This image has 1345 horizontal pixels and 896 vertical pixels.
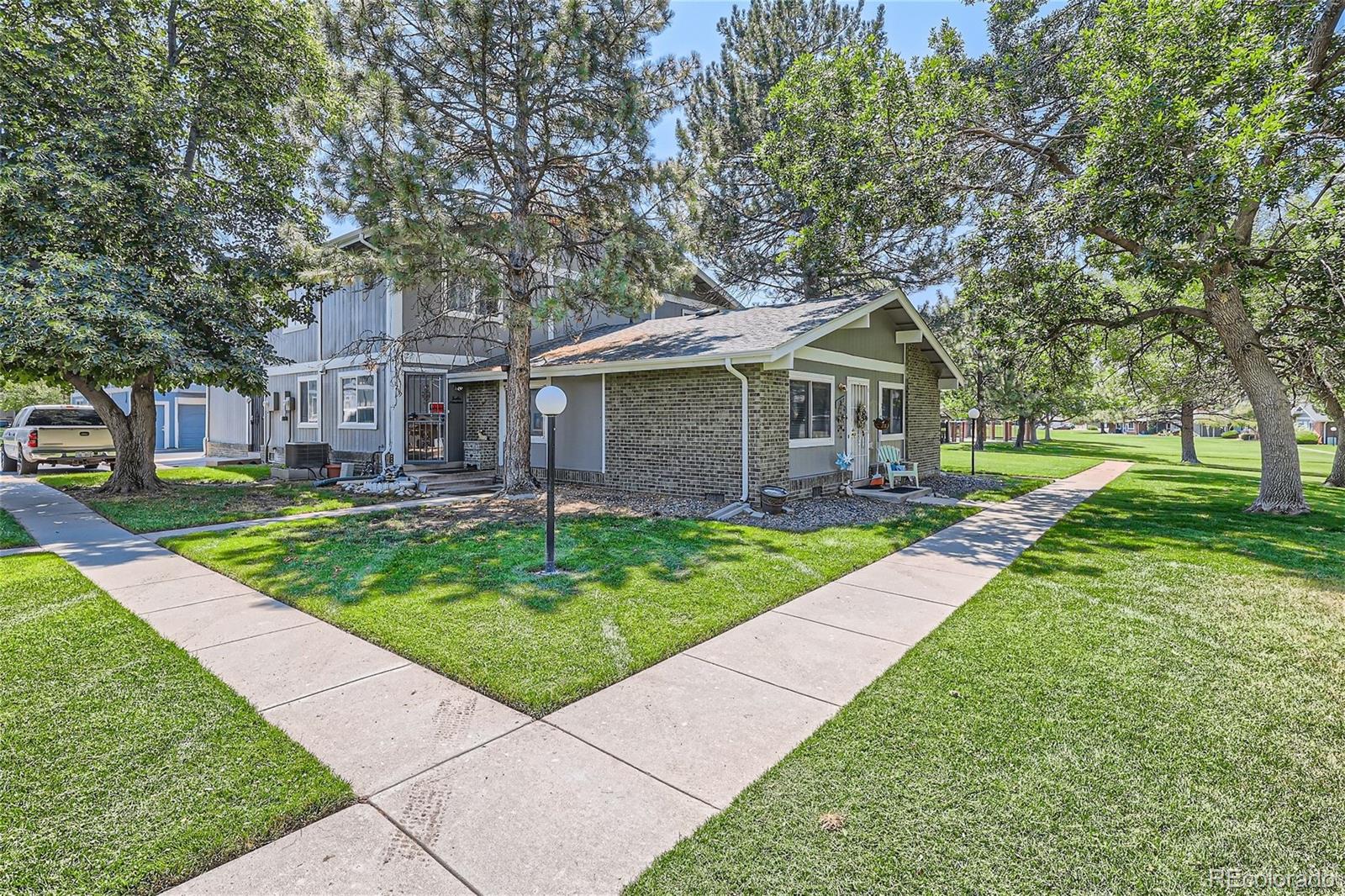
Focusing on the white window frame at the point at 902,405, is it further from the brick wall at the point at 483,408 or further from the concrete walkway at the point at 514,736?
the brick wall at the point at 483,408

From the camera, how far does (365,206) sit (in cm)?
944

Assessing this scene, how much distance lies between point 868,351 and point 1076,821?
1162 centimetres

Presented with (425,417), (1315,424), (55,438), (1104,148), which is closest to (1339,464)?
(1104,148)

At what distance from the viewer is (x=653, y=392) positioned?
38.7 feet

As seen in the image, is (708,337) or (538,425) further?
(538,425)

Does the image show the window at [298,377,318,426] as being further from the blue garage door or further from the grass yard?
the blue garage door

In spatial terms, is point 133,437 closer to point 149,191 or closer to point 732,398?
point 149,191

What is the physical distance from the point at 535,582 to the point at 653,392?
642cm

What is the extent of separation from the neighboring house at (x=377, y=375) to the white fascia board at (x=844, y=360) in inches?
143

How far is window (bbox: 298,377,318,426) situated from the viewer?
54.3 ft

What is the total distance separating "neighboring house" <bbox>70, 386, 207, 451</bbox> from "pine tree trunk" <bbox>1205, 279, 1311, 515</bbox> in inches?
1388

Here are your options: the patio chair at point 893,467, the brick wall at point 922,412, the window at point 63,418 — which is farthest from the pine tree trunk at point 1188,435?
the window at point 63,418

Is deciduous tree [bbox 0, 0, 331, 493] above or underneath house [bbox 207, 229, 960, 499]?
above

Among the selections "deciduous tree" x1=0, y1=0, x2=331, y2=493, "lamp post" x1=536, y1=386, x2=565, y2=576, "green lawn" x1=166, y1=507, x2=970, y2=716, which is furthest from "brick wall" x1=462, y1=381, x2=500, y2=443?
"lamp post" x1=536, y1=386, x2=565, y2=576
